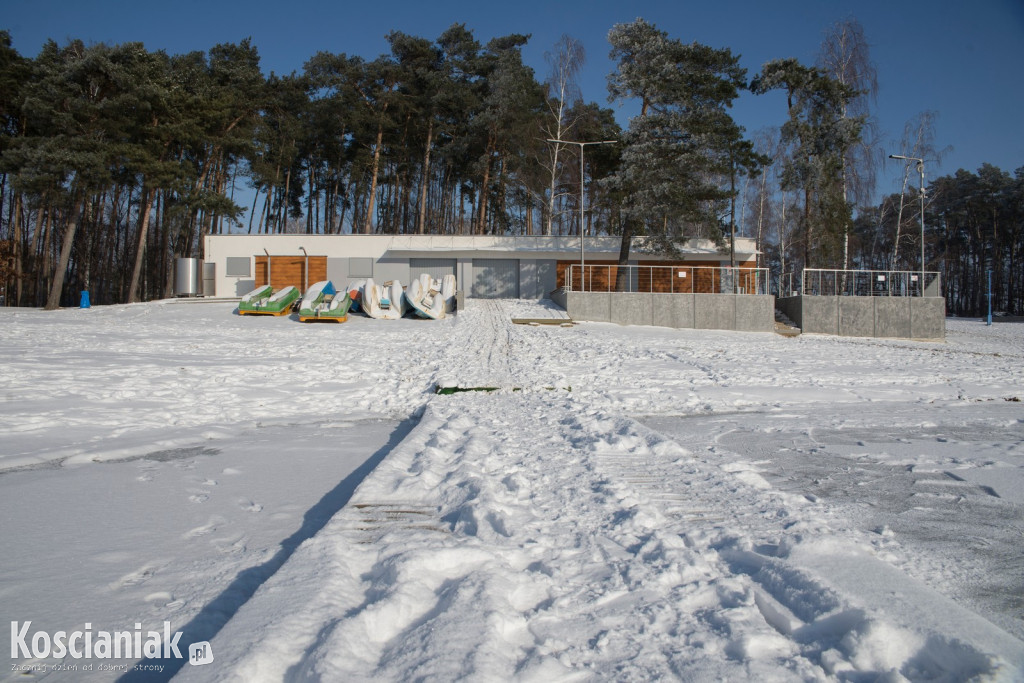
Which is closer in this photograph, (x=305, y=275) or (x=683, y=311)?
(x=683, y=311)

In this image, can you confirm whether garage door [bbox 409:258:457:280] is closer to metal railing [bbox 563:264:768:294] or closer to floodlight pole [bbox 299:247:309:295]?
floodlight pole [bbox 299:247:309:295]

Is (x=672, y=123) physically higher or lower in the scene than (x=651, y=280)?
higher

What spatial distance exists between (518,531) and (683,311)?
20575 millimetres

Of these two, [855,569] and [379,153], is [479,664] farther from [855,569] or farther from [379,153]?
[379,153]

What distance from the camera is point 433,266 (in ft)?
109

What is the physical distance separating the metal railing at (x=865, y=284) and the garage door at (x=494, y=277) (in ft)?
49.9

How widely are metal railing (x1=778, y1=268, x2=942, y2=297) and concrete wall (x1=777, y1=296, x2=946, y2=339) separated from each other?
1.17ft

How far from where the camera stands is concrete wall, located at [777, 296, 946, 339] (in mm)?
22734

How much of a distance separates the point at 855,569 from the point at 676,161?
81.6ft

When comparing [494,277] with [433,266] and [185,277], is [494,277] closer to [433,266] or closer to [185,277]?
[433,266]

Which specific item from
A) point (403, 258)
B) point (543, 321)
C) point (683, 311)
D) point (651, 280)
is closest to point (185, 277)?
point (403, 258)

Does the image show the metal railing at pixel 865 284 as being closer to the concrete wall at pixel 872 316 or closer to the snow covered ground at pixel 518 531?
the concrete wall at pixel 872 316

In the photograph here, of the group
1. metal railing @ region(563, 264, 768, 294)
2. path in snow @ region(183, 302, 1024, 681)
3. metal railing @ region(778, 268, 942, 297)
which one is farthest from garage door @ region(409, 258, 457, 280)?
path in snow @ region(183, 302, 1024, 681)

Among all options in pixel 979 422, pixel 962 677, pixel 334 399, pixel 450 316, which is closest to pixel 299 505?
pixel 962 677
